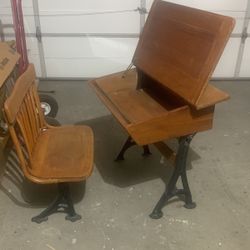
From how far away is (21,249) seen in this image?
215 centimetres

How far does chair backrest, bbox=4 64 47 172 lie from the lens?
1951 millimetres

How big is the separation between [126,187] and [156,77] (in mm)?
876

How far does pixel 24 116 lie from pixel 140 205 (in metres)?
0.97

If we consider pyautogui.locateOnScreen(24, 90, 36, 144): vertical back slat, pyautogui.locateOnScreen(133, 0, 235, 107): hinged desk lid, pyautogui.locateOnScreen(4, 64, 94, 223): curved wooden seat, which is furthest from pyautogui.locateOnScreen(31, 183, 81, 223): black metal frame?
pyautogui.locateOnScreen(133, 0, 235, 107): hinged desk lid

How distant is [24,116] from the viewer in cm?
217

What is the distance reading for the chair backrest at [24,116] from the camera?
6.40 ft

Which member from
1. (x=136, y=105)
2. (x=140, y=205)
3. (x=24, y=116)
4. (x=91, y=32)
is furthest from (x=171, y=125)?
(x=91, y=32)

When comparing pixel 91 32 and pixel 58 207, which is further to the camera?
pixel 91 32

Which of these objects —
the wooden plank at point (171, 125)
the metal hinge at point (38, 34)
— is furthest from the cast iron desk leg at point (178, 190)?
the metal hinge at point (38, 34)

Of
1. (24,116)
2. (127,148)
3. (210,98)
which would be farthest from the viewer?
(127,148)

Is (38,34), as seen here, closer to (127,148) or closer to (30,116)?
(127,148)

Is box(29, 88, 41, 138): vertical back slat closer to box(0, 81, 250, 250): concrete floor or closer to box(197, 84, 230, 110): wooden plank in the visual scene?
box(0, 81, 250, 250): concrete floor

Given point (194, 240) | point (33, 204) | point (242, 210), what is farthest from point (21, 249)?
point (242, 210)

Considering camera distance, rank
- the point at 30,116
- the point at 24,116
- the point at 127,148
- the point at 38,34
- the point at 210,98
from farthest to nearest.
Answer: the point at 38,34
the point at 127,148
the point at 30,116
the point at 24,116
the point at 210,98
